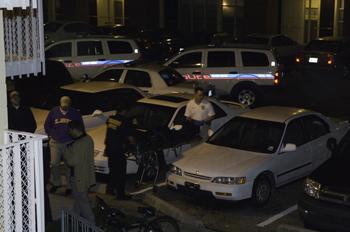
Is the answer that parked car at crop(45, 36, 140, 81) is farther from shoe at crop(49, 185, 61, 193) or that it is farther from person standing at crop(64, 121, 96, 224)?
person standing at crop(64, 121, 96, 224)

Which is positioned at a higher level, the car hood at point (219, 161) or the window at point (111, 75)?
the window at point (111, 75)

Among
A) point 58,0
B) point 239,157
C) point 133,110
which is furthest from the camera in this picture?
point 58,0

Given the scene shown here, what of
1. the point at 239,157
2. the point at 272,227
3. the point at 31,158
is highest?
the point at 31,158

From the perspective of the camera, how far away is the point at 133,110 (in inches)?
537

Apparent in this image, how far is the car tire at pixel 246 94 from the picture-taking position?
65.9 feet

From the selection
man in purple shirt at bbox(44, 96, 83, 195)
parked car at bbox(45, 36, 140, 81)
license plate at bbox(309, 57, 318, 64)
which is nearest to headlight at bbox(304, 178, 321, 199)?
man in purple shirt at bbox(44, 96, 83, 195)

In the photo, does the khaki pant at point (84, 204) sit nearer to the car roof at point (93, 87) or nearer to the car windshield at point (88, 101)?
the car windshield at point (88, 101)

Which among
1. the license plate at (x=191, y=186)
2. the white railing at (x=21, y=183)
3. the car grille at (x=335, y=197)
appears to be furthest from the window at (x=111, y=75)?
the white railing at (x=21, y=183)

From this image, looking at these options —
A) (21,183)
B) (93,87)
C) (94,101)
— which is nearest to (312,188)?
(21,183)

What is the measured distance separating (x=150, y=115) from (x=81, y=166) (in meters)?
4.25

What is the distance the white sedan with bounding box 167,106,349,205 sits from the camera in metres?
10.9

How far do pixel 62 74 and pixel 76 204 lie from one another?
10170 millimetres

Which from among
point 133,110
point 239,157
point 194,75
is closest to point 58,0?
point 194,75

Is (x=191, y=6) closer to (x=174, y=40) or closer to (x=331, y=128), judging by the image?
(x=174, y=40)
